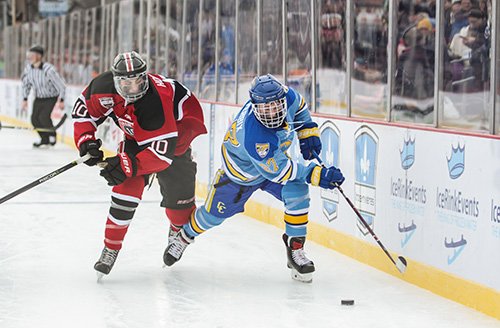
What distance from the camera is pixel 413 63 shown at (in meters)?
6.54

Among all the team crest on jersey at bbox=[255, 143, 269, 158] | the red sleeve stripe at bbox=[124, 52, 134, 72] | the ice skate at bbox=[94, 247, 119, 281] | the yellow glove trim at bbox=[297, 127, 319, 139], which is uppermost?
the red sleeve stripe at bbox=[124, 52, 134, 72]

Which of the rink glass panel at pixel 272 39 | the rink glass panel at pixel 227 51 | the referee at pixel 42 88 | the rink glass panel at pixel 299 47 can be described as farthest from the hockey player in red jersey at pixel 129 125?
the referee at pixel 42 88

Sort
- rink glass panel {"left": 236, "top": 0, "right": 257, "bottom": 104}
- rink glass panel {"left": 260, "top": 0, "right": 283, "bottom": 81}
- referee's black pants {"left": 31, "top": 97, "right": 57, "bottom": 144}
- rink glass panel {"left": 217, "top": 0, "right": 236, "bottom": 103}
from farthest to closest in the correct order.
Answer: referee's black pants {"left": 31, "top": 97, "right": 57, "bottom": 144}, rink glass panel {"left": 217, "top": 0, "right": 236, "bottom": 103}, rink glass panel {"left": 236, "top": 0, "right": 257, "bottom": 104}, rink glass panel {"left": 260, "top": 0, "right": 283, "bottom": 81}

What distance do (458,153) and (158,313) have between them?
159cm

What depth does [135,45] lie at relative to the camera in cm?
1405

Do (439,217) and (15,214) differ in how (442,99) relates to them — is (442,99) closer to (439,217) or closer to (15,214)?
(439,217)

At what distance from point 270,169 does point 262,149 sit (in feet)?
0.37

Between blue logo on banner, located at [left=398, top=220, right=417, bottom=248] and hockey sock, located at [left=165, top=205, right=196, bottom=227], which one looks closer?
blue logo on banner, located at [left=398, top=220, right=417, bottom=248]

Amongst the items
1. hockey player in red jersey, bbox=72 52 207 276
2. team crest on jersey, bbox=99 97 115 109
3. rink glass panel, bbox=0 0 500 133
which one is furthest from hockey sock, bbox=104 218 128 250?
rink glass panel, bbox=0 0 500 133

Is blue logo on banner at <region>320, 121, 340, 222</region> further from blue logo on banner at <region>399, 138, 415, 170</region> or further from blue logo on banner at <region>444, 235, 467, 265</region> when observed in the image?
blue logo on banner at <region>444, 235, 467, 265</region>

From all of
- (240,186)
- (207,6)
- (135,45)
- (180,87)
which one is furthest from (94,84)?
(135,45)

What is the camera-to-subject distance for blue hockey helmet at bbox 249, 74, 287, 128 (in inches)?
212

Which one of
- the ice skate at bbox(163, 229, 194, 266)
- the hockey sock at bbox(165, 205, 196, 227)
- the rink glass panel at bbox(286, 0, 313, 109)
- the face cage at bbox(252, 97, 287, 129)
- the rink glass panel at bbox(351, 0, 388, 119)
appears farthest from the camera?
the rink glass panel at bbox(286, 0, 313, 109)

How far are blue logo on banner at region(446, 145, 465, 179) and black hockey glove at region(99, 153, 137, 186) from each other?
151cm
